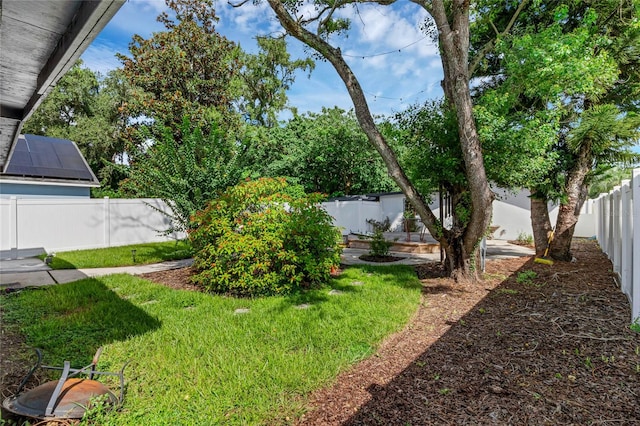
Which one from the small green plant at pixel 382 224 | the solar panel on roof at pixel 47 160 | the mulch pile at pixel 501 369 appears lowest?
the mulch pile at pixel 501 369

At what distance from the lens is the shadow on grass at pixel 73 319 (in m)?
3.54

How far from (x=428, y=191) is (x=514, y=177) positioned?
4.91 feet

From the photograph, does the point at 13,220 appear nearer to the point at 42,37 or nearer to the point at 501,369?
the point at 42,37

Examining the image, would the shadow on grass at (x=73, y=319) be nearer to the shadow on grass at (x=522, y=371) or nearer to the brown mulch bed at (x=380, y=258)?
the shadow on grass at (x=522, y=371)

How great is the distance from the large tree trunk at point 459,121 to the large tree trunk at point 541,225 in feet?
11.4

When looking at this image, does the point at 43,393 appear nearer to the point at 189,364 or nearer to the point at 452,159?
the point at 189,364

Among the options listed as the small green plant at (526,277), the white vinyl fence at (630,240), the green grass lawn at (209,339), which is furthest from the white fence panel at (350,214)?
the white vinyl fence at (630,240)

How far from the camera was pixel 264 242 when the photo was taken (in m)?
5.62

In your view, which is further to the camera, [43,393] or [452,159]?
[452,159]

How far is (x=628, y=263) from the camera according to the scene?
465 centimetres

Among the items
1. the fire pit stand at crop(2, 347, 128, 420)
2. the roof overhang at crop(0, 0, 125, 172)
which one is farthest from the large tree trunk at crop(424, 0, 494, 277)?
the fire pit stand at crop(2, 347, 128, 420)

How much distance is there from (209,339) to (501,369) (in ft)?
9.21

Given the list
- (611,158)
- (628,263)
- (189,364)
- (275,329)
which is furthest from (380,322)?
(611,158)

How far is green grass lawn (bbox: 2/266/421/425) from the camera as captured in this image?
255cm
